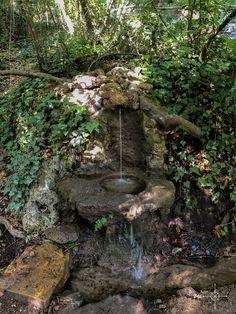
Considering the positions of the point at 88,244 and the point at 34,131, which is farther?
the point at 34,131

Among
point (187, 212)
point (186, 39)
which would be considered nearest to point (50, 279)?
point (187, 212)

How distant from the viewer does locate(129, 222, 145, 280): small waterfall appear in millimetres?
4219

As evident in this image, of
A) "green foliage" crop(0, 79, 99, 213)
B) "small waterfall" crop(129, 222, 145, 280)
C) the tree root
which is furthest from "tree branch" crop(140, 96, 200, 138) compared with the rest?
the tree root

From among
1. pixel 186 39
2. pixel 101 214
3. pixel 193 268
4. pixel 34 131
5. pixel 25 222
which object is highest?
pixel 186 39

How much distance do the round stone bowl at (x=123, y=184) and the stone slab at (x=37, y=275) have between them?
43.2 inches

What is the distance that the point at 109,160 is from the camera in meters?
4.84

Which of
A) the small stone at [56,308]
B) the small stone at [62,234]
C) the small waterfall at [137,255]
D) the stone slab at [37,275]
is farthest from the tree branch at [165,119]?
the small stone at [56,308]

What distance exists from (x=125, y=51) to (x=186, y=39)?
4.48ft

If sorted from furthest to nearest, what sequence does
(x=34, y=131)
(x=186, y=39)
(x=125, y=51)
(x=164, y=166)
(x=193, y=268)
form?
(x=125, y=51) < (x=186, y=39) < (x=34, y=131) < (x=164, y=166) < (x=193, y=268)

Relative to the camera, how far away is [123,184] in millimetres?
4598

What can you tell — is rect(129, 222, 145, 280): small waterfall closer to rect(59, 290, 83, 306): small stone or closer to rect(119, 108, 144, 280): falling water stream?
rect(119, 108, 144, 280): falling water stream

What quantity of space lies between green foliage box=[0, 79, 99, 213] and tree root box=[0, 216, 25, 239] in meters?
0.20

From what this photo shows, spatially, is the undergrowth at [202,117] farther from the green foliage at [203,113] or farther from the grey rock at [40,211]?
the grey rock at [40,211]

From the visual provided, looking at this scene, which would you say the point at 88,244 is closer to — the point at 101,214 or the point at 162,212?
the point at 101,214
